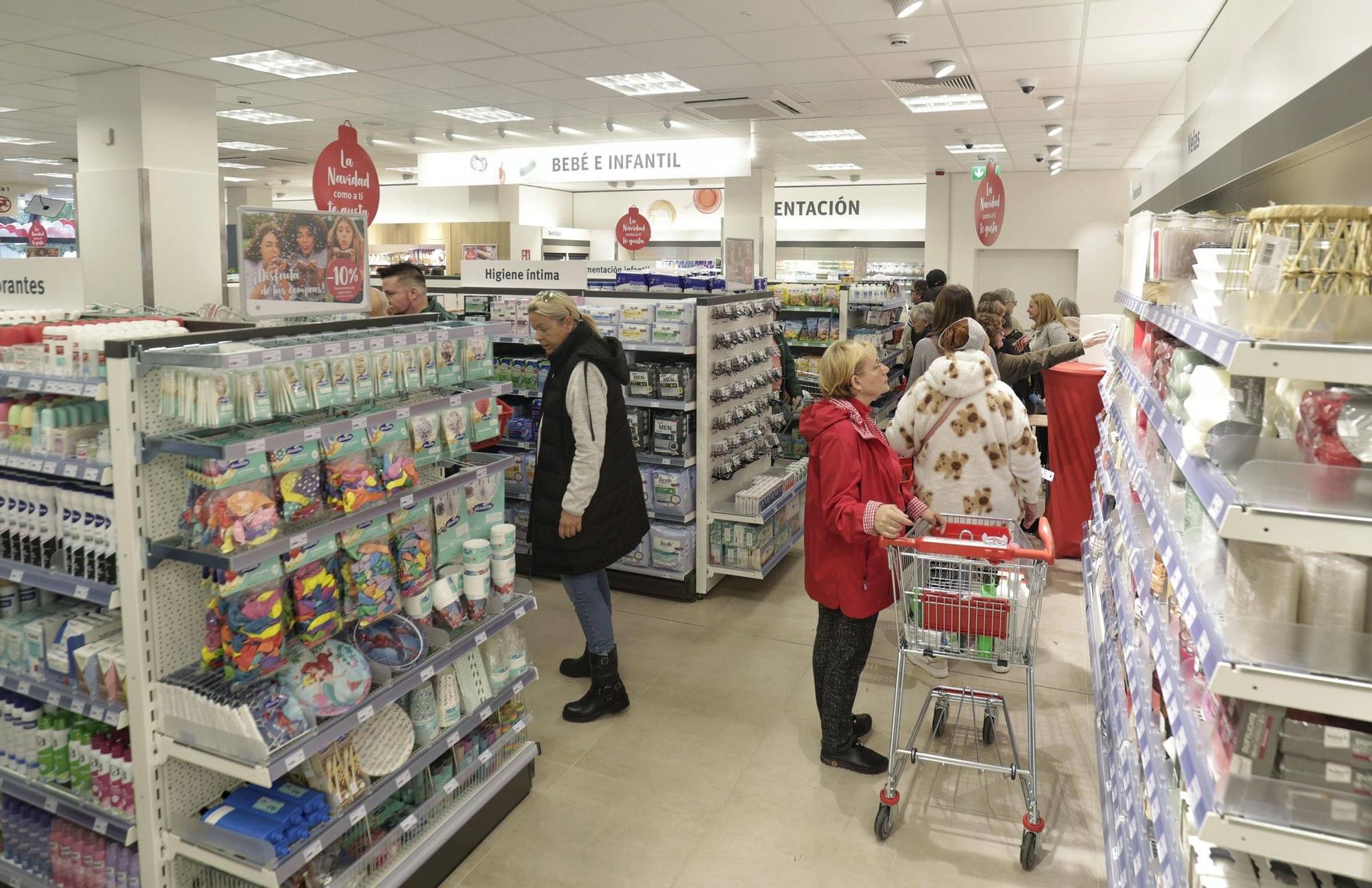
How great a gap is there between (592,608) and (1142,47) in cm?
579

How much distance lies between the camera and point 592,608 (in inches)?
167

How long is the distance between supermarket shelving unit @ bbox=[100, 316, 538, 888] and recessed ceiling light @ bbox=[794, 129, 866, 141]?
896 cm

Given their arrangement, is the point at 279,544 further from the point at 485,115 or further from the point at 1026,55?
the point at 485,115

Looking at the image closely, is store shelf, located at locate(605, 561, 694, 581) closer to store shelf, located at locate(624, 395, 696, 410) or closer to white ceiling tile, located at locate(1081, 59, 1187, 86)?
store shelf, located at locate(624, 395, 696, 410)

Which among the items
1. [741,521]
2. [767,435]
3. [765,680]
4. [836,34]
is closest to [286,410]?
[765,680]

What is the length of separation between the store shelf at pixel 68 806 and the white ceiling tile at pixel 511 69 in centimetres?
580

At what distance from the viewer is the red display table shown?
6199 mm

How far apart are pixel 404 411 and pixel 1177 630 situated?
229 cm

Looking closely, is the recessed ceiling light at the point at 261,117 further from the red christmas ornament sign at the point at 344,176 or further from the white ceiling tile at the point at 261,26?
the white ceiling tile at the point at 261,26

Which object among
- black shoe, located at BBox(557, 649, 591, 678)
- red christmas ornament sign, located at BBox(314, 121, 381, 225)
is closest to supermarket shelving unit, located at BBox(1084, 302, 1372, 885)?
black shoe, located at BBox(557, 649, 591, 678)

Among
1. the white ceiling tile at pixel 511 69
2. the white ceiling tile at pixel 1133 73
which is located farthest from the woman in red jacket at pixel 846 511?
the white ceiling tile at pixel 1133 73

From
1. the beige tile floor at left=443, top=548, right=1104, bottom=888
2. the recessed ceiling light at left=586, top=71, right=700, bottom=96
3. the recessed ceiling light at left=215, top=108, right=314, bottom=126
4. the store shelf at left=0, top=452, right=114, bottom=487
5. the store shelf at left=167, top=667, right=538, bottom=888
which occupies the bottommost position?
the beige tile floor at left=443, top=548, right=1104, bottom=888

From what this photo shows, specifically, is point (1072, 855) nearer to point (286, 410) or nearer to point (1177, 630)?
point (1177, 630)

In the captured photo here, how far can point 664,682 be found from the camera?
4723 mm
